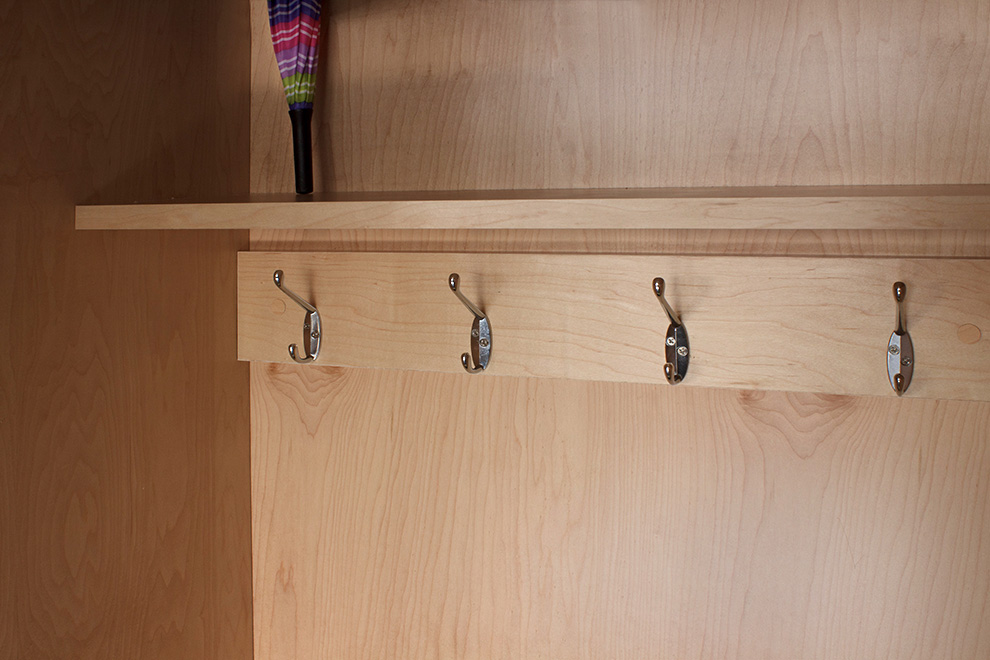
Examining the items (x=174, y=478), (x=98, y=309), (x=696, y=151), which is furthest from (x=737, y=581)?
(x=98, y=309)

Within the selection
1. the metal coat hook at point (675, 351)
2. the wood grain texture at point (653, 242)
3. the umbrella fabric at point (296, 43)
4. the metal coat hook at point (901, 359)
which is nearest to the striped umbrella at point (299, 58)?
the umbrella fabric at point (296, 43)

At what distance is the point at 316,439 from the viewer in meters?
1.29

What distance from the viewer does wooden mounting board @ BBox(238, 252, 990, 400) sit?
0.91 m

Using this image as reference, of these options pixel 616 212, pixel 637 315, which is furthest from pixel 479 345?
pixel 616 212

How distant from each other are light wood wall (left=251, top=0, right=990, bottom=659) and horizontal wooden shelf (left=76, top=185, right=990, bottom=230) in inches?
3.3

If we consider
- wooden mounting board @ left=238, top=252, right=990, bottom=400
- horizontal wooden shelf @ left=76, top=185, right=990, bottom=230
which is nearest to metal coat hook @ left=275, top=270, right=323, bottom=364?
wooden mounting board @ left=238, top=252, right=990, bottom=400

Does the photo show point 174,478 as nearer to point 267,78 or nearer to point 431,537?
point 431,537

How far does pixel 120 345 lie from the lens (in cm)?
108

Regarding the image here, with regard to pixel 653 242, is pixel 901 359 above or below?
below

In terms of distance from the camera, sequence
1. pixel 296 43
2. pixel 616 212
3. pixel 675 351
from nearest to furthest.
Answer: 1. pixel 616 212
2. pixel 675 351
3. pixel 296 43

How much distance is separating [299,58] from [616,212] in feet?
1.65

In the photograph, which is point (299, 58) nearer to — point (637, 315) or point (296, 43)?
point (296, 43)

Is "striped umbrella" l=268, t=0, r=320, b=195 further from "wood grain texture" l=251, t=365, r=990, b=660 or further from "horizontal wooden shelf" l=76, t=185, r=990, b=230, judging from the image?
"wood grain texture" l=251, t=365, r=990, b=660

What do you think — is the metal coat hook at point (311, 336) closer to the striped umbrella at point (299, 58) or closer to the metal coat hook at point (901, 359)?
the striped umbrella at point (299, 58)
